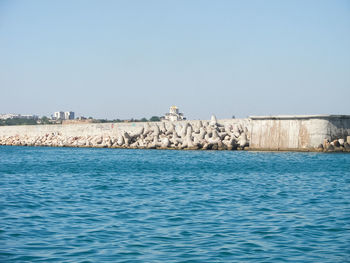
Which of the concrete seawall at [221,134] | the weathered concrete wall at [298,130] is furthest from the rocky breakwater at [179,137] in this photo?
the weathered concrete wall at [298,130]

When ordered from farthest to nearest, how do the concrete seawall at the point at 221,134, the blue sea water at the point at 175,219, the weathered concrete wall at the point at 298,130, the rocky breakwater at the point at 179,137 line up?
the rocky breakwater at the point at 179,137, the concrete seawall at the point at 221,134, the weathered concrete wall at the point at 298,130, the blue sea water at the point at 175,219

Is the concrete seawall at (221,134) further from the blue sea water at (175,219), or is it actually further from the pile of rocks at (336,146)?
the blue sea water at (175,219)

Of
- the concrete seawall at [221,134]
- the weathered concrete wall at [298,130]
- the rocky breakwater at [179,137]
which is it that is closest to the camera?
the weathered concrete wall at [298,130]

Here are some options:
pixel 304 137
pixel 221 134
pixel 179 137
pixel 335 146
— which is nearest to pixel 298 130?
pixel 304 137

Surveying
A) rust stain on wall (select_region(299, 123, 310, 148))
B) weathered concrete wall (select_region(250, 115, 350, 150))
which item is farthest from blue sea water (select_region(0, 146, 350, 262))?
rust stain on wall (select_region(299, 123, 310, 148))

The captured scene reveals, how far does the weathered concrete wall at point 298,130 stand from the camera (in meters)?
25.0

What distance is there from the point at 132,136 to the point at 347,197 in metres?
25.6

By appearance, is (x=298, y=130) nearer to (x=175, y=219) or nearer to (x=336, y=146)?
(x=336, y=146)

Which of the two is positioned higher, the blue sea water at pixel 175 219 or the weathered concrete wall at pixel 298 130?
the weathered concrete wall at pixel 298 130

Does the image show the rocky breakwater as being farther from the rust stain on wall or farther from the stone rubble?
the stone rubble

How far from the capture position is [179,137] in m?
32.3

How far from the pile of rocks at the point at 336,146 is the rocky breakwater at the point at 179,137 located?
464cm

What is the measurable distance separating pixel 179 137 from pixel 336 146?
10.1m

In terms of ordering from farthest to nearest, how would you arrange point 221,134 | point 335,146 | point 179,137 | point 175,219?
point 179,137
point 221,134
point 335,146
point 175,219
